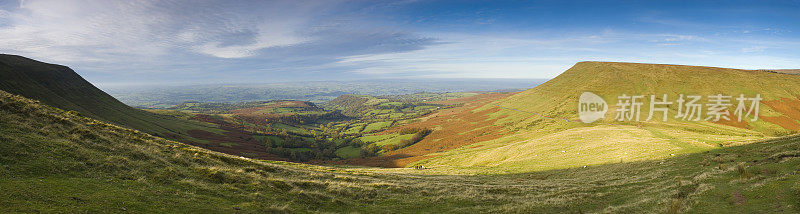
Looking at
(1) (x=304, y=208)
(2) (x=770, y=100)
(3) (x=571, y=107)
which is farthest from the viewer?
(3) (x=571, y=107)

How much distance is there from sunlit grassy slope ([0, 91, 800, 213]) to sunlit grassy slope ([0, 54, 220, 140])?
343 ft

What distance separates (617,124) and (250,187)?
340 feet

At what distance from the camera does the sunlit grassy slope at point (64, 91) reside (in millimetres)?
96625

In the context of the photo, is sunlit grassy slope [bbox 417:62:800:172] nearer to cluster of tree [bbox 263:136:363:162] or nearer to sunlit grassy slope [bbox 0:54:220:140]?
cluster of tree [bbox 263:136:363:162]

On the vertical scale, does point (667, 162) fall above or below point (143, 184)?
below

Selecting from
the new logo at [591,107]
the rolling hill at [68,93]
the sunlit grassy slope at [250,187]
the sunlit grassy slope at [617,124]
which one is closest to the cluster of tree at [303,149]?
the rolling hill at [68,93]

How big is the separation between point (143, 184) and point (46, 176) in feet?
12.0

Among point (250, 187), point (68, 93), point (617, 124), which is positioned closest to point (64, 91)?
point (68, 93)

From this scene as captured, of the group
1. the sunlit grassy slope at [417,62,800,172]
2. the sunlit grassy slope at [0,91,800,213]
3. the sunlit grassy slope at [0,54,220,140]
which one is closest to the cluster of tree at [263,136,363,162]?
the sunlit grassy slope at [0,54,220,140]

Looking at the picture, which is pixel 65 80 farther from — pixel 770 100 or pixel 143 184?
pixel 770 100

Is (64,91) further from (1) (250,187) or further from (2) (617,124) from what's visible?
(2) (617,124)

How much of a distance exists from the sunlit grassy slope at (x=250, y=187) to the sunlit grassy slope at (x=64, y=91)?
10464cm

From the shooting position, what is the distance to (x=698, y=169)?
80.7 feet

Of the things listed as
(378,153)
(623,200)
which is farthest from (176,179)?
(378,153)
